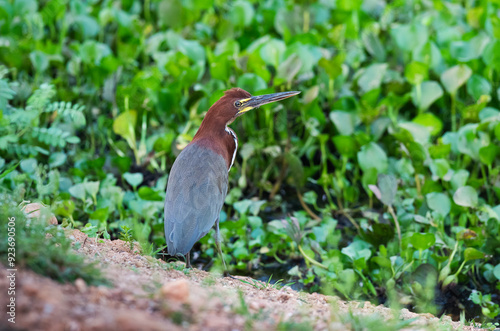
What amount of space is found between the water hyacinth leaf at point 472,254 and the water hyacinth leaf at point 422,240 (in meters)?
0.24

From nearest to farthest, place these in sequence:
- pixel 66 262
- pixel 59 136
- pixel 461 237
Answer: pixel 66 262 < pixel 461 237 < pixel 59 136

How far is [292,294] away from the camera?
12.5 ft

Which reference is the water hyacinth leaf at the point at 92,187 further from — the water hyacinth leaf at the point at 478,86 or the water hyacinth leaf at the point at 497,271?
the water hyacinth leaf at the point at 478,86

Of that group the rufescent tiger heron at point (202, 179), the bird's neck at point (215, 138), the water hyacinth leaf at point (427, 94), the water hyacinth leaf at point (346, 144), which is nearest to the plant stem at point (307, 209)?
the water hyacinth leaf at point (346, 144)

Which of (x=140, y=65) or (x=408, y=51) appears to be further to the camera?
(x=140, y=65)

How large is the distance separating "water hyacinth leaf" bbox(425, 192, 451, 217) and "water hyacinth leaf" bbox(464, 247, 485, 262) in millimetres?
548

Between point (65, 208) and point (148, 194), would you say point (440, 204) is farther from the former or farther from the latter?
point (65, 208)

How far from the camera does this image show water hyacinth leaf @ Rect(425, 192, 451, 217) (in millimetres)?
4941

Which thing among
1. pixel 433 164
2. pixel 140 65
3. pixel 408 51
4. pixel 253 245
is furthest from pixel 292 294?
pixel 140 65

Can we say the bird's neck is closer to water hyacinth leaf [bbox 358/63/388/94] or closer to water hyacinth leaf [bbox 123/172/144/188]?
water hyacinth leaf [bbox 123/172/144/188]

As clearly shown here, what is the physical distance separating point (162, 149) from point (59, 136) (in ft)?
3.01

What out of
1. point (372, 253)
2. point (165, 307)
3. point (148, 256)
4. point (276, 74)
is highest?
point (276, 74)

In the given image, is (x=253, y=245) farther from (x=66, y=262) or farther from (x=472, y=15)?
(x=472, y=15)

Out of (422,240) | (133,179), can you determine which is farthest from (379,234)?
(133,179)
